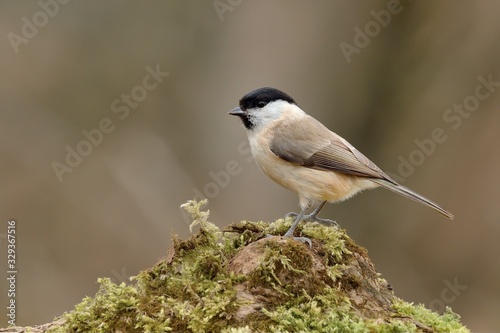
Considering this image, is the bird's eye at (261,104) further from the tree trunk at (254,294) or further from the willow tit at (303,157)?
the tree trunk at (254,294)

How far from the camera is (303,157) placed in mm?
4488

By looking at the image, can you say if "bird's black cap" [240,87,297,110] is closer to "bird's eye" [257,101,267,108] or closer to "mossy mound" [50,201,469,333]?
"bird's eye" [257,101,267,108]

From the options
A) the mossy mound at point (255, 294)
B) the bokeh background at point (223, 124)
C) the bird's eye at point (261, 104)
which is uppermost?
the bokeh background at point (223, 124)

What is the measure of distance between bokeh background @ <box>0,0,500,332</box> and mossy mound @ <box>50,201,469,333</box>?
5358 millimetres

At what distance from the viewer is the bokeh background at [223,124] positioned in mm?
9000

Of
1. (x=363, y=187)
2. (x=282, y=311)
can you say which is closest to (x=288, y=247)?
(x=282, y=311)

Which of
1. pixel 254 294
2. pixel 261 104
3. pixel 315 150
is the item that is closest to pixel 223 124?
pixel 261 104

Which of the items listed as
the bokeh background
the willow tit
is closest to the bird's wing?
the willow tit

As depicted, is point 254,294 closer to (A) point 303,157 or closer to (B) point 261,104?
(A) point 303,157

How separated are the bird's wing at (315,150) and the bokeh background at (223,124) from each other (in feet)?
13.3

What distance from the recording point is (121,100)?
9641mm

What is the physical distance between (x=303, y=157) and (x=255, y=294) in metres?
1.64

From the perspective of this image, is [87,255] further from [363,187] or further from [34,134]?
[363,187]

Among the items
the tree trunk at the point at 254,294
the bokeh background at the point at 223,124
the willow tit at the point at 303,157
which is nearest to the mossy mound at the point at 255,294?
the tree trunk at the point at 254,294
